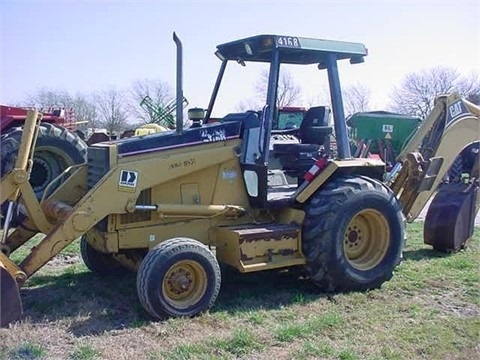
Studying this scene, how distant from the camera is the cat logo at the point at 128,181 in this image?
504cm

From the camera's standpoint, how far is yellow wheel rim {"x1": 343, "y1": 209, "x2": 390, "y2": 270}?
19.5ft

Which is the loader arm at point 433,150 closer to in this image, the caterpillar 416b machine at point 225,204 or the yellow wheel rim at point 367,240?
the caterpillar 416b machine at point 225,204

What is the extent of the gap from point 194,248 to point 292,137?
2049 millimetres

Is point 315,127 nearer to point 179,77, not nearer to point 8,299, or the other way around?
point 179,77

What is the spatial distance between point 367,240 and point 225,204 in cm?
163

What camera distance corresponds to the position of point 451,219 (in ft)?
23.7

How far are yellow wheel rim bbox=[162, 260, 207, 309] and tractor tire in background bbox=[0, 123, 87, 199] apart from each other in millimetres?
4265

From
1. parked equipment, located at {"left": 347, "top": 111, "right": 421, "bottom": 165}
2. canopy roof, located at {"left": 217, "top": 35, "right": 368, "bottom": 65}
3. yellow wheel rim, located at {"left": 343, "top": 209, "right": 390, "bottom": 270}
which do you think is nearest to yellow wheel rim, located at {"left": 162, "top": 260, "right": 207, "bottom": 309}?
yellow wheel rim, located at {"left": 343, "top": 209, "right": 390, "bottom": 270}

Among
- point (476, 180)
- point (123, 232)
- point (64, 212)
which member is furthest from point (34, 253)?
point (476, 180)

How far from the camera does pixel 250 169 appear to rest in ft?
18.5

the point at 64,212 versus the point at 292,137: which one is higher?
the point at 292,137

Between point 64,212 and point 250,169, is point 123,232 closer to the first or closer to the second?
point 64,212

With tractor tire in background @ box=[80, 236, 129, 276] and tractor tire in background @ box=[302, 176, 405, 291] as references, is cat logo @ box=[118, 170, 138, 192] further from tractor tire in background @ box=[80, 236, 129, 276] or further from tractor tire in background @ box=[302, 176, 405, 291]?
tractor tire in background @ box=[302, 176, 405, 291]

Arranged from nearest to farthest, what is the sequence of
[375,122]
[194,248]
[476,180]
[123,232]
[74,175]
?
[194,248] < [123,232] < [74,175] < [476,180] < [375,122]
